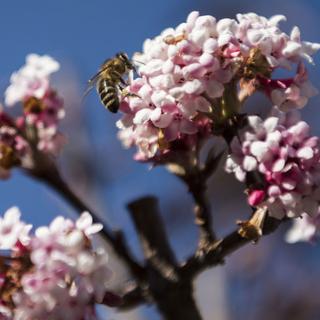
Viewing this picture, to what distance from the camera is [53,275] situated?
1.98m

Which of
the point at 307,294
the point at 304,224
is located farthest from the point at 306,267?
the point at 304,224

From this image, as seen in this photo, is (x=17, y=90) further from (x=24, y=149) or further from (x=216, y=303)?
(x=216, y=303)

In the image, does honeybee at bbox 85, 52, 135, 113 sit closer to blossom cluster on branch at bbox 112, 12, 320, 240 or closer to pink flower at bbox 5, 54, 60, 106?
blossom cluster on branch at bbox 112, 12, 320, 240

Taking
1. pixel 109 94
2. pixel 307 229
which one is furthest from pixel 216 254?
pixel 109 94

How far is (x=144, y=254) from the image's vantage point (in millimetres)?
2408

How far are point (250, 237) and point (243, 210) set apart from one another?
3.64 metres

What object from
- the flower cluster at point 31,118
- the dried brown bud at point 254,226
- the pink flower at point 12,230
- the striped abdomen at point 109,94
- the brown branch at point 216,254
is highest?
the flower cluster at point 31,118

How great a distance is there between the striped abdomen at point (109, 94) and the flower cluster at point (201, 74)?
0.04 m

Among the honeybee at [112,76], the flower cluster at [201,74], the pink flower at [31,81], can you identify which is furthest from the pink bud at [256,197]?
the pink flower at [31,81]

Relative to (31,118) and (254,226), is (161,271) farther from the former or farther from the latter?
(31,118)

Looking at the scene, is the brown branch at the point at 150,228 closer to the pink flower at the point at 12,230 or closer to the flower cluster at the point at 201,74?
the flower cluster at the point at 201,74

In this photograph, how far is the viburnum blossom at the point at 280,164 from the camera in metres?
2.07

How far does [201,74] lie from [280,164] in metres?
0.31

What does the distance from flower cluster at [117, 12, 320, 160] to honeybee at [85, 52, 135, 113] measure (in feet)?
0.34
